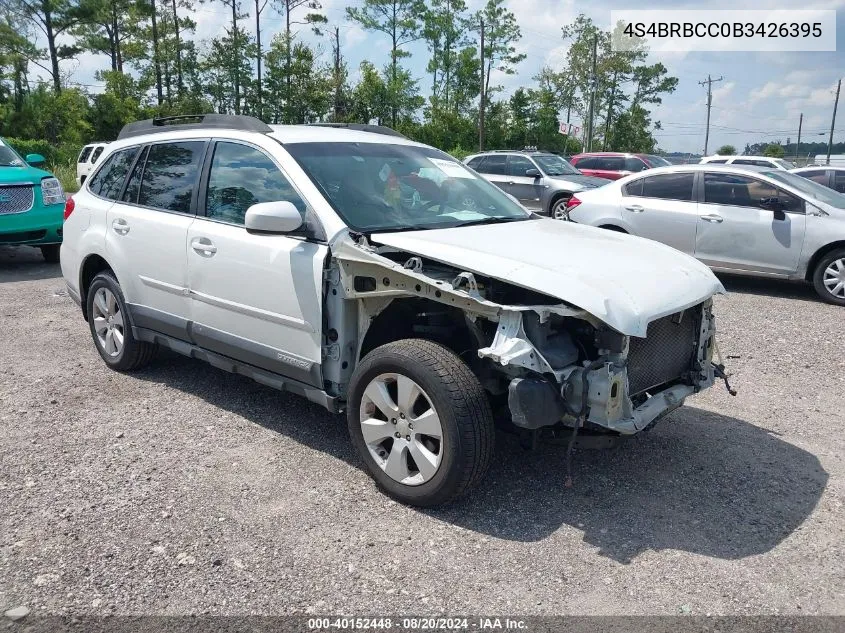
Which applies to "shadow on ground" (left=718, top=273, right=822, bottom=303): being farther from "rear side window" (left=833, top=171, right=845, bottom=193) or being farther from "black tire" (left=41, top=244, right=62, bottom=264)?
"black tire" (left=41, top=244, right=62, bottom=264)

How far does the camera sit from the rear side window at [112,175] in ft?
17.9

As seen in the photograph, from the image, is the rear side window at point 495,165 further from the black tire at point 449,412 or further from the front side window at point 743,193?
the black tire at point 449,412

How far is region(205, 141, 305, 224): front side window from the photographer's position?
4.22 meters

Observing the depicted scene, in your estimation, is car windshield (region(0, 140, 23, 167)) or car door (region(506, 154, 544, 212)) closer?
car windshield (region(0, 140, 23, 167))

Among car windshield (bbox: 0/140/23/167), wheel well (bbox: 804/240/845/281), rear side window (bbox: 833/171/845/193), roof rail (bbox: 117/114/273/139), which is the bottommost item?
wheel well (bbox: 804/240/845/281)

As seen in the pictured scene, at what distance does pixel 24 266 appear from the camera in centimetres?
1063

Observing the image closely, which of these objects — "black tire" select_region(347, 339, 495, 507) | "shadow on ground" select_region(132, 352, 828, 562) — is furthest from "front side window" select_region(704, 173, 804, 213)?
"black tire" select_region(347, 339, 495, 507)

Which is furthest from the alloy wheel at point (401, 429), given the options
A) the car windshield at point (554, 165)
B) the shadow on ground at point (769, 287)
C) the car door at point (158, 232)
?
the car windshield at point (554, 165)

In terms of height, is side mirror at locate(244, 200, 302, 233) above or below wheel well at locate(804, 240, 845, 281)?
above

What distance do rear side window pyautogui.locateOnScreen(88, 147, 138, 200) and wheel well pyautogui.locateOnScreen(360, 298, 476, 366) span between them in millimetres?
2705

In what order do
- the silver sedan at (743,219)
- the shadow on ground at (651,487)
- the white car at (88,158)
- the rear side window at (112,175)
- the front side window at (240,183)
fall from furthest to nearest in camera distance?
the white car at (88,158) → the silver sedan at (743,219) → the rear side window at (112,175) → the front side window at (240,183) → the shadow on ground at (651,487)

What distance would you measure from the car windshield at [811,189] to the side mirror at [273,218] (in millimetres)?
7210

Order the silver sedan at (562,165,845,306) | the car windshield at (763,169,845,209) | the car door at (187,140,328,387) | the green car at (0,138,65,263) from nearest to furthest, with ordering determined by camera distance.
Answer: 1. the car door at (187,140,328,387)
2. the silver sedan at (562,165,845,306)
3. the car windshield at (763,169,845,209)
4. the green car at (0,138,65,263)

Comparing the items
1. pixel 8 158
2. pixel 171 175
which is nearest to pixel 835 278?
pixel 171 175
